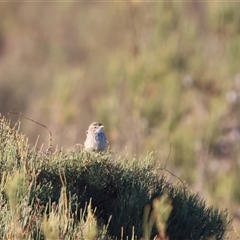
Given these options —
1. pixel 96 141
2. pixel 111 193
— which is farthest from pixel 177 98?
pixel 111 193

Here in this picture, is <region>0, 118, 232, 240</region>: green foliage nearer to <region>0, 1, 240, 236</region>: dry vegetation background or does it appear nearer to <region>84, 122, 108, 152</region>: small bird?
<region>84, 122, 108, 152</region>: small bird

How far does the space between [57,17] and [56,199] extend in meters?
29.5

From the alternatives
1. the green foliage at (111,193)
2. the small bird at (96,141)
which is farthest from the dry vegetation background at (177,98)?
the green foliage at (111,193)

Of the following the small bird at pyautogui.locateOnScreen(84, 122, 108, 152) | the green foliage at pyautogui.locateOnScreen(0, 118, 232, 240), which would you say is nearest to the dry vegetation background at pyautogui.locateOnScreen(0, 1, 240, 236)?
the small bird at pyautogui.locateOnScreen(84, 122, 108, 152)

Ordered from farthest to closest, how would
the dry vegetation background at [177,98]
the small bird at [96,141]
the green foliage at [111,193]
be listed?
1. the dry vegetation background at [177,98]
2. the small bird at [96,141]
3. the green foliage at [111,193]

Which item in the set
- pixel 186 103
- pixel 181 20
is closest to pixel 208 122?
pixel 186 103

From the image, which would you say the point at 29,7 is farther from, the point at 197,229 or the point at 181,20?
the point at 197,229

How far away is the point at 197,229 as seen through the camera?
7562 mm

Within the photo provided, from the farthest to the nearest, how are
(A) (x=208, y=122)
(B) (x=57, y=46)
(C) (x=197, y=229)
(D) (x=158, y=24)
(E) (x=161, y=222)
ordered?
(B) (x=57, y=46) → (D) (x=158, y=24) → (A) (x=208, y=122) → (C) (x=197, y=229) → (E) (x=161, y=222)

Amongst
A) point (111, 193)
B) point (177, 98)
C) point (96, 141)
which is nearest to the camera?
point (111, 193)

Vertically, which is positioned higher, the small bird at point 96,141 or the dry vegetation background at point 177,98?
the dry vegetation background at point 177,98

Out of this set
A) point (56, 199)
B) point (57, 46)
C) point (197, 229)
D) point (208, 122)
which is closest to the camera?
point (56, 199)

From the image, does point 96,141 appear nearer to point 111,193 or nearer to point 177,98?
point 111,193

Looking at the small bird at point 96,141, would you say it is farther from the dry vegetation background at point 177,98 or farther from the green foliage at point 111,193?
the dry vegetation background at point 177,98
